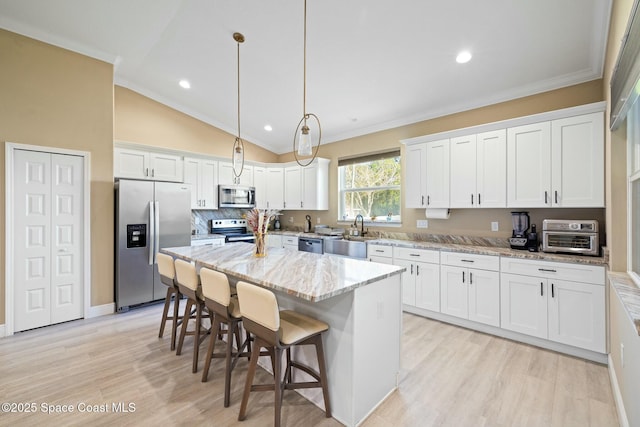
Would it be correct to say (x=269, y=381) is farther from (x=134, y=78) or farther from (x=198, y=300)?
(x=134, y=78)

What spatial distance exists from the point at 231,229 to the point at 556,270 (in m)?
5.02

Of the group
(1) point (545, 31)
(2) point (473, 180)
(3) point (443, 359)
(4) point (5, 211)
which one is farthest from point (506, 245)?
(4) point (5, 211)

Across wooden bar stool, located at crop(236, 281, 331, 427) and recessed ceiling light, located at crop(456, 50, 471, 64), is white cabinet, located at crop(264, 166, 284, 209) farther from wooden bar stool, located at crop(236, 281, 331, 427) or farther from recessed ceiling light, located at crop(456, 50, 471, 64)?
wooden bar stool, located at crop(236, 281, 331, 427)

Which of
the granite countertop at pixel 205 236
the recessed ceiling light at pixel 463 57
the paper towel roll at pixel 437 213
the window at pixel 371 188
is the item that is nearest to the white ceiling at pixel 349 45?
the recessed ceiling light at pixel 463 57

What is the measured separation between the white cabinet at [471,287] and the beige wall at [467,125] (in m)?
0.64

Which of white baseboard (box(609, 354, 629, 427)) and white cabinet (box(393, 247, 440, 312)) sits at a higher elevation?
white cabinet (box(393, 247, 440, 312))

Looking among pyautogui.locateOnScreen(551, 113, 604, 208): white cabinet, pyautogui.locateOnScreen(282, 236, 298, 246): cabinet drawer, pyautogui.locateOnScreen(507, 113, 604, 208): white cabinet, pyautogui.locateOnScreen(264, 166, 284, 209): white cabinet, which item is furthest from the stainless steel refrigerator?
pyautogui.locateOnScreen(551, 113, 604, 208): white cabinet

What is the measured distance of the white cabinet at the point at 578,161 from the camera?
2.64 m

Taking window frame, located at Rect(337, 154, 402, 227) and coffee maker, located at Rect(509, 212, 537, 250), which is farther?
window frame, located at Rect(337, 154, 402, 227)

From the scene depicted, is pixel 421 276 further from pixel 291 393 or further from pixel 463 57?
pixel 463 57

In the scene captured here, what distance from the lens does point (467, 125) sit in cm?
375

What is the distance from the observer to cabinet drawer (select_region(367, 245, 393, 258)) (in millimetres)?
3850

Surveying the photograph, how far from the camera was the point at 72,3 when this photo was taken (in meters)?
2.86

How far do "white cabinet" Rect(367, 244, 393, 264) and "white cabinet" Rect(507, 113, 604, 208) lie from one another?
1515 mm
